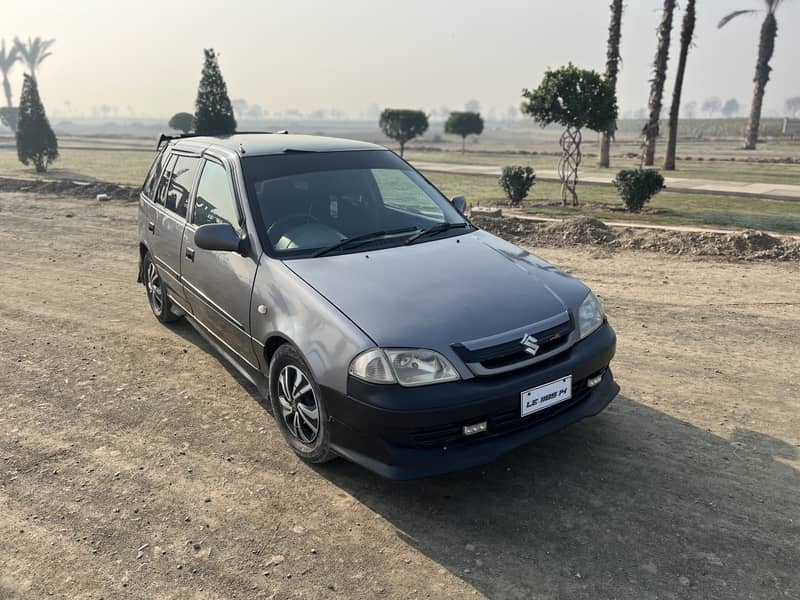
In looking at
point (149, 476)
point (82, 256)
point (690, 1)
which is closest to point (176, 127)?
point (690, 1)

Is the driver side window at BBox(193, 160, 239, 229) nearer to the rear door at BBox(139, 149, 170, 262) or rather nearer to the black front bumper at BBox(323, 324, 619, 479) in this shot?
the rear door at BBox(139, 149, 170, 262)

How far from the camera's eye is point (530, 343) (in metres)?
3.26

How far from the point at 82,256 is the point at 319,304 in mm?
7821

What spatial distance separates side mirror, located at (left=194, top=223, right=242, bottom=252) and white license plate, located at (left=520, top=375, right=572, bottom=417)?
2123 millimetres

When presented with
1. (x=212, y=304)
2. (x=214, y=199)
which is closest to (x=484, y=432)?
(x=212, y=304)

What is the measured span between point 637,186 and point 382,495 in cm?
1233

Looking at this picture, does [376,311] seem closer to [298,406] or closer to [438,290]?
[438,290]

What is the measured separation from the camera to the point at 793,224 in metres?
12.2

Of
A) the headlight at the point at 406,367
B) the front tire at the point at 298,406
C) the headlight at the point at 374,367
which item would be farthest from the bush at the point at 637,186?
the headlight at the point at 374,367

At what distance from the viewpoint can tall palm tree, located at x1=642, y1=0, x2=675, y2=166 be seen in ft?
91.2

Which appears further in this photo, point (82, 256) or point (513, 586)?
point (82, 256)

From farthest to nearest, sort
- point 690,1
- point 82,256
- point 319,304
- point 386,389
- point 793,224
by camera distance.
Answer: point 690,1 → point 793,224 → point 82,256 → point 319,304 → point 386,389


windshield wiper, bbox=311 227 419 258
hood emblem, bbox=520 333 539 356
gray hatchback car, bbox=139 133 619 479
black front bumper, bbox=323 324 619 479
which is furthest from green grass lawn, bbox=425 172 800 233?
black front bumper, bbox=323 324 619 479

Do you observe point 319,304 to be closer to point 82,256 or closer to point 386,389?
point 386,389
